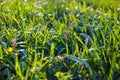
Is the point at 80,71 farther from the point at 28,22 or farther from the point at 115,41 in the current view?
the point at 28,22

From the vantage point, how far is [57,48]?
2312mm

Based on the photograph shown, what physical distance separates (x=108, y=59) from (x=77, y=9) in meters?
1.29

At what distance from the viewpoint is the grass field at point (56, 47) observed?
194cm

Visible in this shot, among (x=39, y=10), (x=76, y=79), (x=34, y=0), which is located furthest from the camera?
(x=34, y=0)

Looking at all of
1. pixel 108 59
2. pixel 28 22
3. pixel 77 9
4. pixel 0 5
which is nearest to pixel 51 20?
pixel 28 22

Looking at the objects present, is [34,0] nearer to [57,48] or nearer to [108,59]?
[57,48]

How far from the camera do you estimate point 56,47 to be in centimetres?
232

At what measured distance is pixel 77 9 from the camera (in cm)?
333

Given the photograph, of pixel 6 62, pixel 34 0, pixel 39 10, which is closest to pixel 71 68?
pixel 6 62

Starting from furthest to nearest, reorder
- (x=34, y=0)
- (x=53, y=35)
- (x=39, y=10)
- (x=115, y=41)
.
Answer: (x=34, y=0) < (x=39, y=10) < (x=53, y=35) < (x=115, y=41)

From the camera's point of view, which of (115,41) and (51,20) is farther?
(51,20)

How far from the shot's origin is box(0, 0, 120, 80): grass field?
1938 millimetres

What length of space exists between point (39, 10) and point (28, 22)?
14.4 inches

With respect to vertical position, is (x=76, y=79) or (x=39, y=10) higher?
(x=39, y=10)
